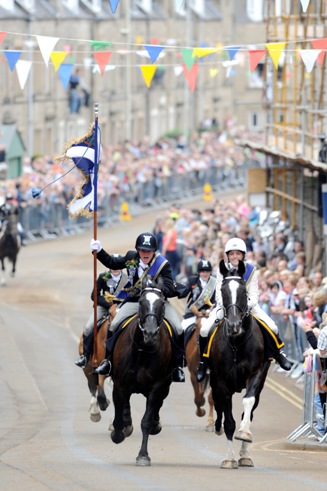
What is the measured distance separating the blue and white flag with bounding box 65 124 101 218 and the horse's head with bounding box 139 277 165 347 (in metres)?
2.49

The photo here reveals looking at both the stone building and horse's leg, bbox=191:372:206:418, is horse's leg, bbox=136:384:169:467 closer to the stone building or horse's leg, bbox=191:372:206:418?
horse's leg, bbox=191:372:206:418

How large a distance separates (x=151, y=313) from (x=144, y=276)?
868 millimetres

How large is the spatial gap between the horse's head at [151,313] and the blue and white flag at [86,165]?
8.18 ft

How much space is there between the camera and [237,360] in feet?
56.8

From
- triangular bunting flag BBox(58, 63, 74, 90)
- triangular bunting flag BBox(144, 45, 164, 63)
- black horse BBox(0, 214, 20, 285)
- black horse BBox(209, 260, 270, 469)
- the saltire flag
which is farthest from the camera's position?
black horse BBox(0, 214, 20, 285)

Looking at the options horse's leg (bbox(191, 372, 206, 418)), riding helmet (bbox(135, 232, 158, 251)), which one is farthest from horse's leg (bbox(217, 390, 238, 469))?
horse's leg (bbox(191, 372, 206, 418))

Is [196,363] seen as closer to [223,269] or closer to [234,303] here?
[223,269]

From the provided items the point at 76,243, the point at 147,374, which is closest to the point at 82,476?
the point at 147,374

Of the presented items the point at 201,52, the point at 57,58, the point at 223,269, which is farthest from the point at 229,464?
the point at 201,52

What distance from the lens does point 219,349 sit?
57.3 ft

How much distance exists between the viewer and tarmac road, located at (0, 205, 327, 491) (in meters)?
15.6

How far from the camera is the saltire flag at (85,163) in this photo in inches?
762

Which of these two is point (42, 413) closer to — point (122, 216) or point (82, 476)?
point (82, 476)

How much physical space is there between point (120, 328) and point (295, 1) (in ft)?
72.1
